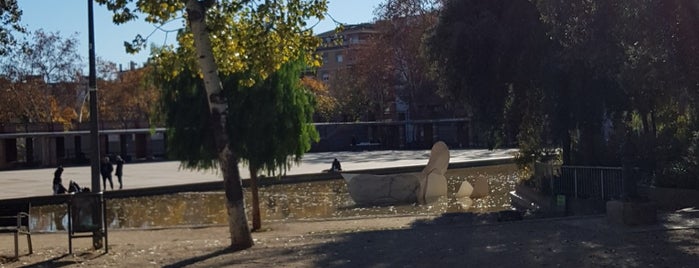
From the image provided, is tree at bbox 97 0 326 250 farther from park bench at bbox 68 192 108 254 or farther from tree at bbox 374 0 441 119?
tree at bbox 374 0 441 119

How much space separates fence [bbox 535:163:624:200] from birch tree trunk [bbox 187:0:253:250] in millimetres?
9709

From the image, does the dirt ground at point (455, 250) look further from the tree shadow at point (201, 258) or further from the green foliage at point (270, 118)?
the green foliage at point (270, 118)

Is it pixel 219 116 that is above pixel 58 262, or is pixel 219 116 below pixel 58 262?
above

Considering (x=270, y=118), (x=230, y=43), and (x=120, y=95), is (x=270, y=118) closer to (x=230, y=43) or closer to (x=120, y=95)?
(x=230, y=43)

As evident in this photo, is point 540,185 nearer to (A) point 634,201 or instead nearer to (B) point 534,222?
(B) point 534,222

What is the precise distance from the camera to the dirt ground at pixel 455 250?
34.3ft

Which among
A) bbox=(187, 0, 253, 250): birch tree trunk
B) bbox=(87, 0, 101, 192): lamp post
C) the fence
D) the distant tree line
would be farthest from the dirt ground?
the fence

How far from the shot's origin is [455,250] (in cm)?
1146

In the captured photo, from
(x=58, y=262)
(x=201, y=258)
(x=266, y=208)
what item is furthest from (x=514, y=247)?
(x=266, y=208)

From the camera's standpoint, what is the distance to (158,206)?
2950cm

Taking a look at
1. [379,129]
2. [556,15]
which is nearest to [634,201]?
[556,15]

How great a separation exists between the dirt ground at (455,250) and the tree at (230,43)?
1316 mm

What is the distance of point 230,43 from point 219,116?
2.00m

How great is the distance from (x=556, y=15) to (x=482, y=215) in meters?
7.06
